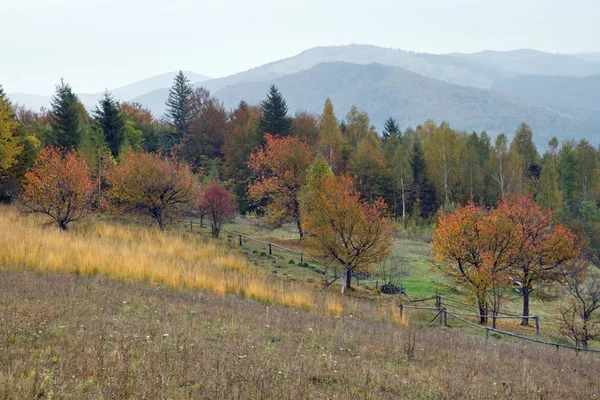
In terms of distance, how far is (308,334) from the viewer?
394 inches

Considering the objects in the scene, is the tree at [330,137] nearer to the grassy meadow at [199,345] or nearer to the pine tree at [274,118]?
the pine tree at [274,118]

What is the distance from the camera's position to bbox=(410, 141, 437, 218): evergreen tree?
68.2 metres

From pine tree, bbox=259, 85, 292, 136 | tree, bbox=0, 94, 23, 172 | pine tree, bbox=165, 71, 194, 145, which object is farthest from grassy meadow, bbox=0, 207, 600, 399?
pine tree, bbox=165, 71, 194, 145

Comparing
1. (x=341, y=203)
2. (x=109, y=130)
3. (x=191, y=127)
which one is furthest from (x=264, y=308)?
(x=191, y=127)

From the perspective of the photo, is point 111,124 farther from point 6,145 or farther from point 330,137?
point 330,137

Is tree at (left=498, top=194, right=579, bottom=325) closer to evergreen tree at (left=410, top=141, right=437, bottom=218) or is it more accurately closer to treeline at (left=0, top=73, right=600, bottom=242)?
treeline at (left=0, top=73, right=600, bottom=242)

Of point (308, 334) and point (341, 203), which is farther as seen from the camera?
point (341, 203)

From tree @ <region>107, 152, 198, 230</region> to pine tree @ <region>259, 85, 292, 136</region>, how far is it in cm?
2851

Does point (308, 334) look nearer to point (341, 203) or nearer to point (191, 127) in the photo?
point (341, 203)

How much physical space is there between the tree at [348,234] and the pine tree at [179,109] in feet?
167

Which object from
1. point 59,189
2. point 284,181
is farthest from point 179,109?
point 59,189

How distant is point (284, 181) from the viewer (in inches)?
1682

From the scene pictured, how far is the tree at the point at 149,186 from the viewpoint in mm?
31422

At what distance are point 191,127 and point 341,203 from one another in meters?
50.0
